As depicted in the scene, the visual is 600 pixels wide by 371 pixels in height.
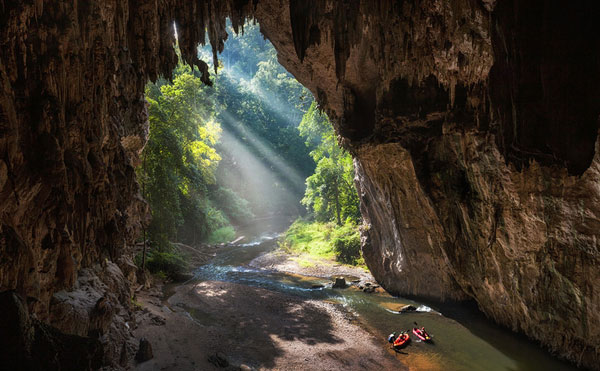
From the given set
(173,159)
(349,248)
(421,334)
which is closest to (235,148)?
(349,248)

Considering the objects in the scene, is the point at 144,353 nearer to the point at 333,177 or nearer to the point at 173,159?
the point at 173,159

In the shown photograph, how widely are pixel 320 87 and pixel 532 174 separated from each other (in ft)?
30.6

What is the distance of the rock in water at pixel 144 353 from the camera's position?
26.7ft

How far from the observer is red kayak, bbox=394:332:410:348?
10.8m

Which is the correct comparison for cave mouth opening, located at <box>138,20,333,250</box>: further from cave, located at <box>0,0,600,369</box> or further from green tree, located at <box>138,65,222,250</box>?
cave, located at <box>0,0,600,369</box>

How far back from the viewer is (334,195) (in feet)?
89.7

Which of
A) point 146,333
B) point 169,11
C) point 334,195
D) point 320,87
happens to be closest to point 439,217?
point 320,87

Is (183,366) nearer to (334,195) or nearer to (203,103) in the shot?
(334,195)

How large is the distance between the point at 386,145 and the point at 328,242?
13.6 metres

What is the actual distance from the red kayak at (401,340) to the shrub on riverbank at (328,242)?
9829 mm

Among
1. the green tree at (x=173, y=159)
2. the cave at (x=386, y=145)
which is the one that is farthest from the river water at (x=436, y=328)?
the green tree at (x=173, y=159)

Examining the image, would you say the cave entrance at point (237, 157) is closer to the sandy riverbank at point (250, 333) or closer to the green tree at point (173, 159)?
the green tree at point (173, 159)

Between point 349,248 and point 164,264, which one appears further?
point 349,248

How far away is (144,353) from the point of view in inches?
323
